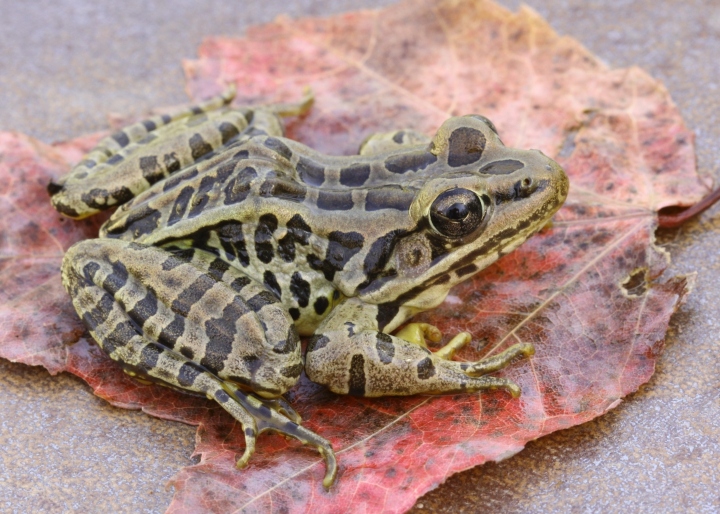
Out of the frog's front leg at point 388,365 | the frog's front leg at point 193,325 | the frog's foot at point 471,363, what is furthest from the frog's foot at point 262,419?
the frog's foot at point 471,363

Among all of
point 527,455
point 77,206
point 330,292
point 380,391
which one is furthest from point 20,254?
point 527,455

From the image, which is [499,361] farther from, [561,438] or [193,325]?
[193,325]

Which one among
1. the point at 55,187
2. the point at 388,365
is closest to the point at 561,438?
the point at 388,365

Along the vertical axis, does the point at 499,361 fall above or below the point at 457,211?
below

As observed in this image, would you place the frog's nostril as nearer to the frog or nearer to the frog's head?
the frog

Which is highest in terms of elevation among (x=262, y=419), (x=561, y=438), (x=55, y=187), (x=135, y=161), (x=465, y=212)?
(x=465, y=212)

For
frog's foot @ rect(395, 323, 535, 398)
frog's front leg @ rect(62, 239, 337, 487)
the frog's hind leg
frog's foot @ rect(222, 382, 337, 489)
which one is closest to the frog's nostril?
the frog's hind leg

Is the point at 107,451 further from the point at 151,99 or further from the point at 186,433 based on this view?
the point at 151,99
